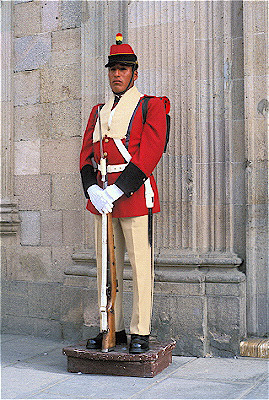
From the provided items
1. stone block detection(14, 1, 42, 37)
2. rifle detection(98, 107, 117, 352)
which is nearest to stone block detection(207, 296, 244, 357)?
rifle detection(98, 107, 117, 352)

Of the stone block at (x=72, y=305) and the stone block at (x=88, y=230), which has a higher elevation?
the stone block at (x=88, y=230)

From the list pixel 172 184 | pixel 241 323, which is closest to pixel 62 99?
pixel 172 184

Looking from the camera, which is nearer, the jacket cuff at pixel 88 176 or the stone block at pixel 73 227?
the jacket cuff at pixel 88 176

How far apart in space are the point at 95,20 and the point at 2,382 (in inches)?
127

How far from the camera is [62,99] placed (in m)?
5.59

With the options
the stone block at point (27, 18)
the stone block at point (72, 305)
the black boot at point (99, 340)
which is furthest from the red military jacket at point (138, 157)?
the stone block at point (27, 18)

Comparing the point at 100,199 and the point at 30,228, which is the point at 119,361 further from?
the point at 30,228

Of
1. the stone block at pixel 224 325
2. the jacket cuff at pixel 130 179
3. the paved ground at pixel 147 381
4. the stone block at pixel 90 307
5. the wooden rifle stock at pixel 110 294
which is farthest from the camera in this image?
the stone block at pixel 90 307

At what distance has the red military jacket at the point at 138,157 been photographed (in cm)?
390

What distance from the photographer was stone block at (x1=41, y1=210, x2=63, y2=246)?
18.2 feet

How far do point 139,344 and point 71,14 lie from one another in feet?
10.6

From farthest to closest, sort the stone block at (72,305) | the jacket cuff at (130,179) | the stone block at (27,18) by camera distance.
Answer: the stone block at (27,18), the stone block at (72,305), the jacket cuff at (130,179)

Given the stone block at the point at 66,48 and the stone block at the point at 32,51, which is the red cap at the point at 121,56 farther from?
the stone block at the point at 32,51

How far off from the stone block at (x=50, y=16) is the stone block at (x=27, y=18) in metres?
0.05
